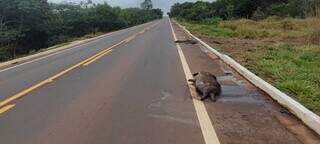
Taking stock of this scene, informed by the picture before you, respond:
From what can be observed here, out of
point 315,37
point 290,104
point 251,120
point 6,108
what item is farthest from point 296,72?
point 315,37

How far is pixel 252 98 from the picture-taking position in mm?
8797

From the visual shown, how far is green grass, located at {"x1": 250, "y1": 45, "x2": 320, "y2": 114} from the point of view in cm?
868

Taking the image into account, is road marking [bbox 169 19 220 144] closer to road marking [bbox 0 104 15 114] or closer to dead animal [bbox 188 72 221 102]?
dead animal [bbox 188 72 221 102]

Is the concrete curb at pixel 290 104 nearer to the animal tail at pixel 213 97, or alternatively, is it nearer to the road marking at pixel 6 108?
the animal tail at pixel 213 97

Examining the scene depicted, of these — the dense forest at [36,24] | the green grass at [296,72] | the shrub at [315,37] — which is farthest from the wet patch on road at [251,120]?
the dense forest at [36,24]

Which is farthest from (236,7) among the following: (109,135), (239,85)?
(109,135)

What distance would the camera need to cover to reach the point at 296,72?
11391mm

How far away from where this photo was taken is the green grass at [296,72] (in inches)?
342

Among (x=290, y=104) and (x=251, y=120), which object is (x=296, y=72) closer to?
(x=290, y=104)

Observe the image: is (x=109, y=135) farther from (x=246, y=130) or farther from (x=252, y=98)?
(x=252, y=98)

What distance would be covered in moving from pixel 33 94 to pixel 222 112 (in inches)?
166

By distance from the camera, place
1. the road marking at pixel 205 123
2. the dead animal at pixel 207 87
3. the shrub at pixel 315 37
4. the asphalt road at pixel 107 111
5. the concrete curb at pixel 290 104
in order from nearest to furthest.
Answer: the road marking at pixel 205 123
the asphalt road at pixel 107 111
the concrete curb at pixel 290 104
the dead animal at pixel 207 87
the shrub at pixel 315 37

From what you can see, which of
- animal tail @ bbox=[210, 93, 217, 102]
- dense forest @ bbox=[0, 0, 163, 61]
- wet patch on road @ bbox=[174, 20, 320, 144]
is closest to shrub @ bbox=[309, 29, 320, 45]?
wet patch on road @ bbox=[174, 20, 320, 144]

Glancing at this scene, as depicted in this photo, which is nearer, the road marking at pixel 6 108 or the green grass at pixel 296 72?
the road marking at pixel 6 108
